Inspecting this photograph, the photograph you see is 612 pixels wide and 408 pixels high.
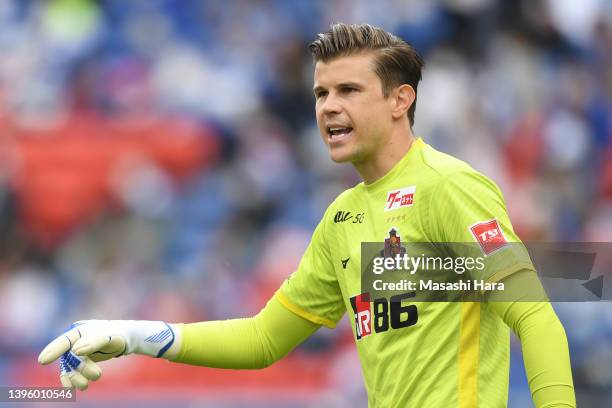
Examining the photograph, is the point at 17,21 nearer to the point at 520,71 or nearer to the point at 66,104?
the point at 66,104

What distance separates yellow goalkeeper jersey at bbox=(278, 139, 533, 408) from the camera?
11.0ft

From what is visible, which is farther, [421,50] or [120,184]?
[421,50]

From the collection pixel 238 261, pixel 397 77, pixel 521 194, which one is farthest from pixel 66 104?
pixel 397 77

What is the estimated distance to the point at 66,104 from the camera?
31.5ft

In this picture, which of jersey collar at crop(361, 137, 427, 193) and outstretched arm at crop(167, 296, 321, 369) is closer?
jersey collar at crop(361, 137, 427, 193)

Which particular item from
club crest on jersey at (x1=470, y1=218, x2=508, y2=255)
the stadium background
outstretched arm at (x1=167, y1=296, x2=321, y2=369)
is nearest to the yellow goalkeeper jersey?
club crest on jersey at (x1=470, y1=218, x2=508, y2=255)

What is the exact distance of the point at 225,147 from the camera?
31.4 ft

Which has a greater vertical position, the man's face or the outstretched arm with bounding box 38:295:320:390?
the man's face

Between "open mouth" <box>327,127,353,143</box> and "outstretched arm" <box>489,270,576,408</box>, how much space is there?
0.90m

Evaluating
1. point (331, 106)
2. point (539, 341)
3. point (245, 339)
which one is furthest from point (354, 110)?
point (539, 341)

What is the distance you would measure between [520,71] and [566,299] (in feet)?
21.6

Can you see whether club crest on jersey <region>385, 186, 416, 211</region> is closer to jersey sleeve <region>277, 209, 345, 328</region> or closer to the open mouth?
the open mouth

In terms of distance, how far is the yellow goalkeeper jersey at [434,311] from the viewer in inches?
132

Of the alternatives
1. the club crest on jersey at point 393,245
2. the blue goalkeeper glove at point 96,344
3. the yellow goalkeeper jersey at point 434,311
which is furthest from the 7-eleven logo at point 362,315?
the blue goalkeeper glove at point 96,344
